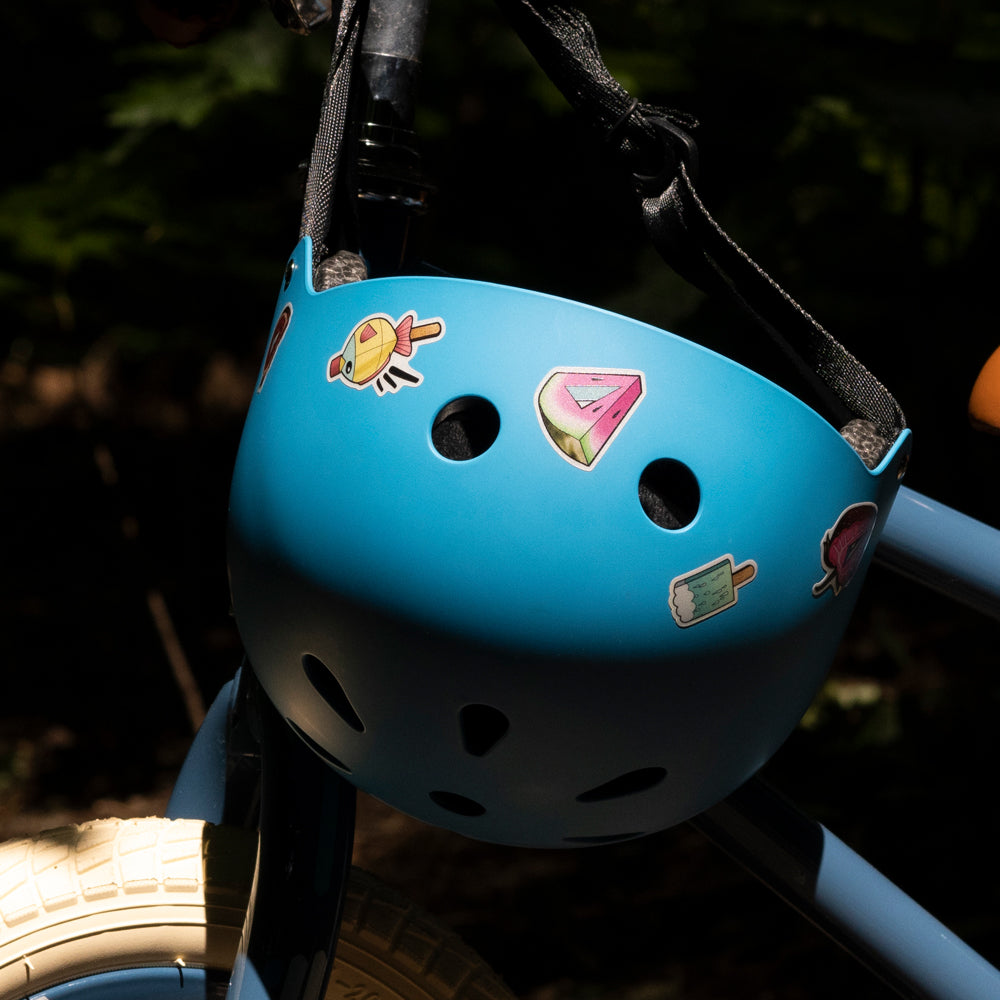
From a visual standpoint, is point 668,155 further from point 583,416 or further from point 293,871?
point 293,871

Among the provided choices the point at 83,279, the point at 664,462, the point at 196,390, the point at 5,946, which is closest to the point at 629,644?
the point at 664,462

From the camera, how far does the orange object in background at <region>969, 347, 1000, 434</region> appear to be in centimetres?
90

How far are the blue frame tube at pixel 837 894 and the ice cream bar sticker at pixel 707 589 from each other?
354 millimetres

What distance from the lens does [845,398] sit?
2.50ft

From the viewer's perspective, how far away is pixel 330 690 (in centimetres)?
71

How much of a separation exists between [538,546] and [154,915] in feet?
1.77

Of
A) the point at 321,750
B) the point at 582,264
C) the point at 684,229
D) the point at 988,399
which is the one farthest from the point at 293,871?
the point at 582,264

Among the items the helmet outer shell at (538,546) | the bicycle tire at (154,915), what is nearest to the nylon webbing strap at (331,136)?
the helmet outer shell at (538,546)

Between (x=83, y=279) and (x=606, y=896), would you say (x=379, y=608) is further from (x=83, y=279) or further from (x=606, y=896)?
(x=83, y=279)

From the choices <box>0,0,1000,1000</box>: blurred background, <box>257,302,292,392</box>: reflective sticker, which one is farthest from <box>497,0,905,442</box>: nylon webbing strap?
<box>0,0,1000,1000</box>: blurred background

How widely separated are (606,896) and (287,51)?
181 cm

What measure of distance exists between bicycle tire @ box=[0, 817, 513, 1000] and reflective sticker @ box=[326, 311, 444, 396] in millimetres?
482

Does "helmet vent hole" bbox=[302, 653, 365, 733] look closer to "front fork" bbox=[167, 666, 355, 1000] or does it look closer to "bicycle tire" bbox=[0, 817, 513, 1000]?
"front fork" bbox=[167, 666, 355, 1000]

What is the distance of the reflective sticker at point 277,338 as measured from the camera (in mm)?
729
